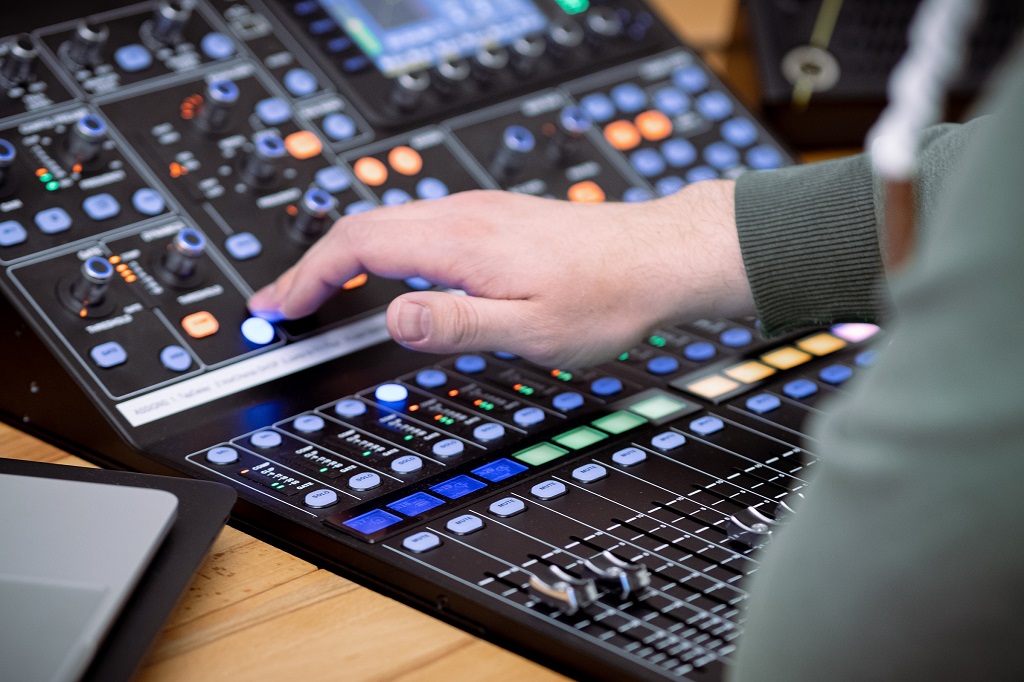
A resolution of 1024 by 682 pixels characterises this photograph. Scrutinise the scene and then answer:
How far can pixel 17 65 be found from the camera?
0.81 metres

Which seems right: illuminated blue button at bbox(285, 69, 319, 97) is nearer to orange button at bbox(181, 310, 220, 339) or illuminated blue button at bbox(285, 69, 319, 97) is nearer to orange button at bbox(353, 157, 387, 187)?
orange button at bbox(353, 157, 387, 187)

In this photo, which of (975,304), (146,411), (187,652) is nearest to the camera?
(975,304)

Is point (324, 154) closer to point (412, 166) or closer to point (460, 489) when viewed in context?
point (412, 166)

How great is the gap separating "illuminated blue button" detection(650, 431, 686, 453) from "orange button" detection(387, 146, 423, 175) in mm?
300

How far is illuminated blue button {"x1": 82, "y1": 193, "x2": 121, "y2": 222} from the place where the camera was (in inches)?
30.8

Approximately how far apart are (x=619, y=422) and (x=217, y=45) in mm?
418

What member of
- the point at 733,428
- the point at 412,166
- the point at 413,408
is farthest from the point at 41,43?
the point at 733,428

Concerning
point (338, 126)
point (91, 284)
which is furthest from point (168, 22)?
point (91, 284)

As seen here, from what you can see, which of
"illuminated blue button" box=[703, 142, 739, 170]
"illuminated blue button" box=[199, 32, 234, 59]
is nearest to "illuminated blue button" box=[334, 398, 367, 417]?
"illuminated blue button" box=[199, 32, 234, 59]

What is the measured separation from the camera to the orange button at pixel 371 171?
892mm

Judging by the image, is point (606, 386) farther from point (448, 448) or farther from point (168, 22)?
point (168, 22)

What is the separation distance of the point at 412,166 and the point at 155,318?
0.24 meters

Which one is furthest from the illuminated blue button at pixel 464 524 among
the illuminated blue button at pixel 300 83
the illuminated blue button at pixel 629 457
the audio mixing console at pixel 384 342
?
the illuminated blue button at pixel 300 83

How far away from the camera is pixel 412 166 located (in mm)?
915
